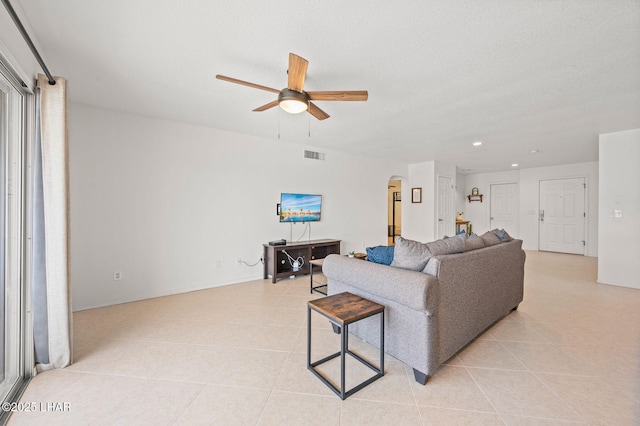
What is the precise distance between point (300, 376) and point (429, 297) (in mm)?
1055

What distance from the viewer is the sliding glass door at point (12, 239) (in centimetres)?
165

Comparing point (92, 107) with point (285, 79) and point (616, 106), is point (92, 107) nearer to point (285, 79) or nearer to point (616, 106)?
point (285, 79)

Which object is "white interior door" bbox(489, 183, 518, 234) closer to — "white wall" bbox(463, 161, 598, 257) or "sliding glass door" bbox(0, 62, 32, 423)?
"white wall" bbox(463, 161, 598, 257)

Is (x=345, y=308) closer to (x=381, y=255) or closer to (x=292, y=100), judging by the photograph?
(x=381, y=255)

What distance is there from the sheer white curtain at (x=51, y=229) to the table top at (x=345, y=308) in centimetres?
184

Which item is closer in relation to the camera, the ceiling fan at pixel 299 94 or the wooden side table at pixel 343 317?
the wooden side table at pixel 343 317

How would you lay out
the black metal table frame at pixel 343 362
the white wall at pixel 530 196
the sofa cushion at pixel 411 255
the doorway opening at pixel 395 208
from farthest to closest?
the doorway opening at pixel 395 208
the white wall at pixel 530 196
the sofa cushion at pixel 411 255
the black metal table frame at pixel 343 362

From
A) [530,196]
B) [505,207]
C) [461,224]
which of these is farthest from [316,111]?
[505,207]

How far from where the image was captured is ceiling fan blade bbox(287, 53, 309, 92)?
1.68 m

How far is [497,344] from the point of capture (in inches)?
88.3

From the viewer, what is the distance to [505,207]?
297 inches

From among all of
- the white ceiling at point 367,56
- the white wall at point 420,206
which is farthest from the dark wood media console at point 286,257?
the white wall at point 420,206

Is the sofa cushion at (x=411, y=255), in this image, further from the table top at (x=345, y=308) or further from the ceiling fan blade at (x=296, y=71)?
the ceiling fan blade at (x=296, y=71)

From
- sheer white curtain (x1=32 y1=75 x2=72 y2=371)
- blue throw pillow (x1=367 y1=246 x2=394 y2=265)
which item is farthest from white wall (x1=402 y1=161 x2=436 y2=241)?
sheer white curtain (x1=32 y1=75 x2=72 y2=371)
